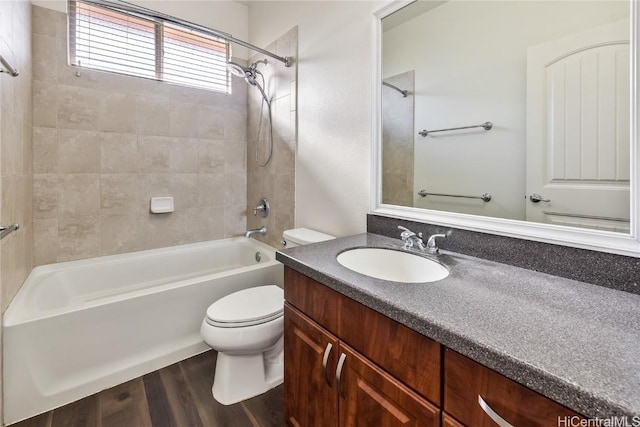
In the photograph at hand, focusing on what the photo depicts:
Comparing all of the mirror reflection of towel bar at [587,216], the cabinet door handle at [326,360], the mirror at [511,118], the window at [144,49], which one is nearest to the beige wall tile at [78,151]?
the window at [144,49]

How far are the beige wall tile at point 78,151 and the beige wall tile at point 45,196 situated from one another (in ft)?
0.31

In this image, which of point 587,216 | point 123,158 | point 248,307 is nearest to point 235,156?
point 123,158

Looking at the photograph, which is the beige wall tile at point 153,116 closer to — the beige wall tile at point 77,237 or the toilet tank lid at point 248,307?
the beige wall tile at point 77,237

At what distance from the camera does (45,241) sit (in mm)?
2037

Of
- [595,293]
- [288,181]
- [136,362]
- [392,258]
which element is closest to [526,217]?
[595,293]

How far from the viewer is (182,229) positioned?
258 cm

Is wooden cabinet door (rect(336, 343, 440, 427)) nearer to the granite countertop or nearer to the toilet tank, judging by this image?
the granite countertop

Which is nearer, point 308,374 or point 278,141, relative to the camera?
point 308,374

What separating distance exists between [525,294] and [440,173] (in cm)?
74

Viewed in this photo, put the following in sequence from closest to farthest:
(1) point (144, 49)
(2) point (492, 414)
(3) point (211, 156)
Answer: (2) point (492, 414), (1) point (144, 49), (3) point (211, 156)

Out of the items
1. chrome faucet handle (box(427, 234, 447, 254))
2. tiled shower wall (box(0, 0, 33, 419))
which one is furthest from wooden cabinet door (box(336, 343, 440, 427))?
tiled shower wall (box(0, 0, 33, 419))

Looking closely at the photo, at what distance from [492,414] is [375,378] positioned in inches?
12.5

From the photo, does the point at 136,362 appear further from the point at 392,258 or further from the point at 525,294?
the point at 525,294

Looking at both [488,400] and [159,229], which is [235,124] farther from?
[488,400]
